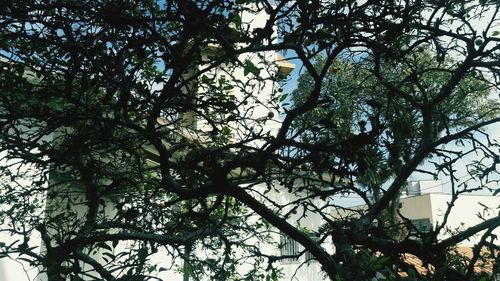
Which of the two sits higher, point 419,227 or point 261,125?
point 261,125

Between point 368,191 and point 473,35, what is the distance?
142cm

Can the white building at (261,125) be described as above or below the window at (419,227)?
above

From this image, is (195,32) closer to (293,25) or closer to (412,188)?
(293,25)

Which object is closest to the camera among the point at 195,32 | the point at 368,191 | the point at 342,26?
the point at 195,32

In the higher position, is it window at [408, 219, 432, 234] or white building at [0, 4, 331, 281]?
white building at [0, 4, 331, 281]

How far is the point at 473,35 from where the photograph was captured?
3273mm

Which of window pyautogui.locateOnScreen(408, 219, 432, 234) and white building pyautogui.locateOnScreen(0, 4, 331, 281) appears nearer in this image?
window pyautogui.locateOnScreen(408, 219, 432, 234)

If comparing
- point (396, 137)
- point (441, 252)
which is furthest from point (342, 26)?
point (441, 252)

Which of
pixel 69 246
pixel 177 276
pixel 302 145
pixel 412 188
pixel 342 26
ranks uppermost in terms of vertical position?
pixel 412 188

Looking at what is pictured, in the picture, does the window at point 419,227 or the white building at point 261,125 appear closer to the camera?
the window at point 419,227

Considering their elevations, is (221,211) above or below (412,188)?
below

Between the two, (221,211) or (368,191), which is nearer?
(368,191)

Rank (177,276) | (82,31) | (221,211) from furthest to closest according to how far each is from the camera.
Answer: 1. (177,276)
2. (221,211)
3. (82,31)

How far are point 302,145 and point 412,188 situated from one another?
36671mm
